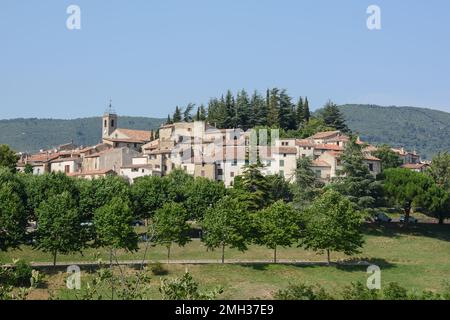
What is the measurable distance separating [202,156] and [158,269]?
43.8 metres

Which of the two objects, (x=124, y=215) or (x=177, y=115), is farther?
(x=177, y=115)

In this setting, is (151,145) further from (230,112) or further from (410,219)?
(410,219)

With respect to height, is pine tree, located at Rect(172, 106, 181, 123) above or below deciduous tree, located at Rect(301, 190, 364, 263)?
above

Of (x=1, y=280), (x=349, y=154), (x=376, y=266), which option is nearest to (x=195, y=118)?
(x=349, y=154)

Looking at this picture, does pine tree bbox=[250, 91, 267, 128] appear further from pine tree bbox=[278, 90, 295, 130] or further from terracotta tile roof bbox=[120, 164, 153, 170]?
terracotta tile roof bbox=[120, 164, 153, 170]

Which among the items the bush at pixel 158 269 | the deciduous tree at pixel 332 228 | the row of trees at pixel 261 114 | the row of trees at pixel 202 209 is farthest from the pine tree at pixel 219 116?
the bush at pixel 158 269

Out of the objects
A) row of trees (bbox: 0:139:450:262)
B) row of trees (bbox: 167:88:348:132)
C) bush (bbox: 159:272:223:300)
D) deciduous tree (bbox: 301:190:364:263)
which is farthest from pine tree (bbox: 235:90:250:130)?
bush (bbox: 159:272:223:300)

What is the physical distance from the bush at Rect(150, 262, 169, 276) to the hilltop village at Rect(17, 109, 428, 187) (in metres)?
29.8

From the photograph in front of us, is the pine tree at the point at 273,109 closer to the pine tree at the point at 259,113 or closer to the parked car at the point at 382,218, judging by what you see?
the pine tree at the point at 259,113

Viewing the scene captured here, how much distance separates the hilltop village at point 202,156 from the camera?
94.2 m

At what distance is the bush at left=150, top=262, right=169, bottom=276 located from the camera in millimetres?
54531

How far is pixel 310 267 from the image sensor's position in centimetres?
5875

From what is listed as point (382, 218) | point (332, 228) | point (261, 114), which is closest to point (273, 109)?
point (261, 114)
